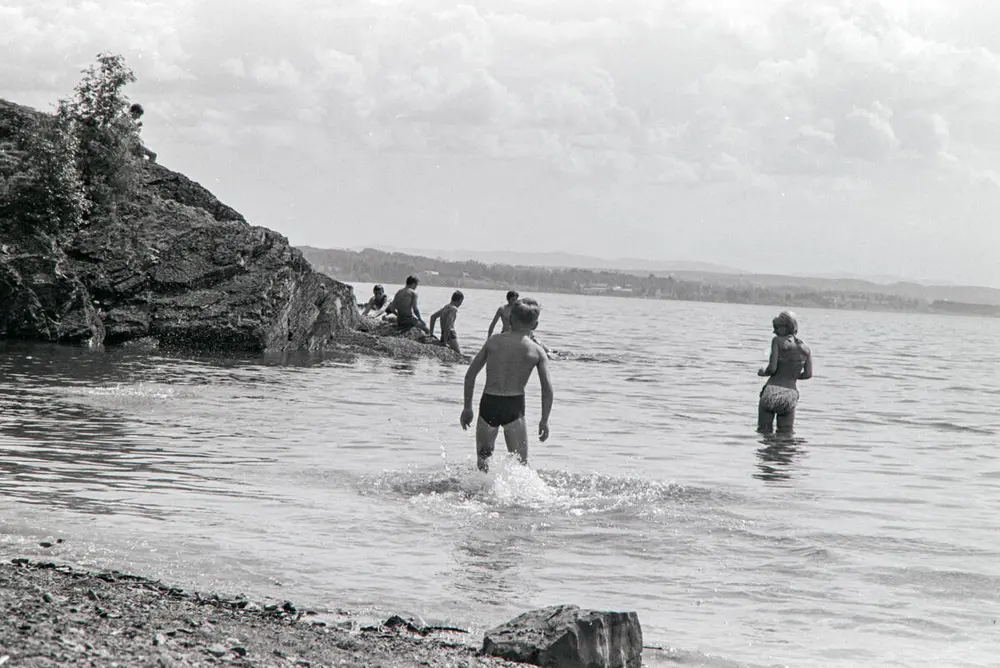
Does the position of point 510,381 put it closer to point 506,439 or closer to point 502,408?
point 502,408

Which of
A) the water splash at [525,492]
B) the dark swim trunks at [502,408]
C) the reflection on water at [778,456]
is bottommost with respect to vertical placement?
the reflection on water at [778,456]

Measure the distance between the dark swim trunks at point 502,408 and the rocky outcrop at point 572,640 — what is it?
15.6ft

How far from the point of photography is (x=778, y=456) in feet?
47.6

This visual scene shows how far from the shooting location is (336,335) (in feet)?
98.4

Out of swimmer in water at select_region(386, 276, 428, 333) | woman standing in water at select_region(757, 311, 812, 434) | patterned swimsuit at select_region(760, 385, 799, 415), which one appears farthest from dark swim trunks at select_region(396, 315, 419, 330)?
patterned swimsuit at select_region(760, 385, 799, 415)

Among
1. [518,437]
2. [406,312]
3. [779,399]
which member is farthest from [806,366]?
[406,312]

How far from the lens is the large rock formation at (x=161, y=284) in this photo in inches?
974

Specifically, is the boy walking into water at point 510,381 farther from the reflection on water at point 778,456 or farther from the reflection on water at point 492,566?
the reflection on water at point 778,456

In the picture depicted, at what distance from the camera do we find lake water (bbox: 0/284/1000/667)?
267 inches

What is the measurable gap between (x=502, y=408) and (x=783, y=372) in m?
6.04

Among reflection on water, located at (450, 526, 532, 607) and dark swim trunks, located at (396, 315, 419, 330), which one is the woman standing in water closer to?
reflection on water, located at (450, 526, 532, 607)

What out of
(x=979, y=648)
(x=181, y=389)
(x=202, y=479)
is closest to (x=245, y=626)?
(x=979, y=648)

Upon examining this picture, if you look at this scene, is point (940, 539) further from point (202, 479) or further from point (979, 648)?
point (202, 479)

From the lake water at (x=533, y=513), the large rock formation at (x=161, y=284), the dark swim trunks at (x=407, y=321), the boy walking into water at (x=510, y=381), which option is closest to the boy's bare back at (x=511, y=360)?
the boy walking into water at (x=510, y=381)
